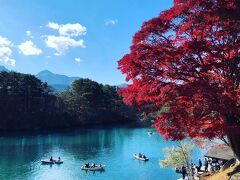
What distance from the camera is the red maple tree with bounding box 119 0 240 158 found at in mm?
12773

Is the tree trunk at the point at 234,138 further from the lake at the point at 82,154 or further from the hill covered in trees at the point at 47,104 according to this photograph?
the hill covered in trees at the point at 47,104

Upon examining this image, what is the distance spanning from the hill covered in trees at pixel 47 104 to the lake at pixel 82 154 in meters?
12.4

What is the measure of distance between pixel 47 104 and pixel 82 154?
53533mm

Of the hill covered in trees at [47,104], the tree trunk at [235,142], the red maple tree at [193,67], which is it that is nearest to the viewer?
the red maple tree at [193,67]

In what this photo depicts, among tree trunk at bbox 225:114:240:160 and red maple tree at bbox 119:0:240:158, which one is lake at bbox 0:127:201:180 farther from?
red maple tree at bbox 119:0:240:158

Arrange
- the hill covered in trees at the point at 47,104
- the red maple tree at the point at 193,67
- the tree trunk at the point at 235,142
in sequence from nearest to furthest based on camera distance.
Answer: the red maple tree at the point at 193,67, the tree trunk at the point at 235,142, the hill covered in trees at the point at 47,104

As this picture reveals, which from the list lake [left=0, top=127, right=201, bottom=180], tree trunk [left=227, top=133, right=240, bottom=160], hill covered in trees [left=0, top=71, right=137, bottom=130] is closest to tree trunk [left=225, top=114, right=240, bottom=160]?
tree trunk [left=227, top=133, right=240, bottom=160]

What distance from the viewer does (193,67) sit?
1312 centimetres

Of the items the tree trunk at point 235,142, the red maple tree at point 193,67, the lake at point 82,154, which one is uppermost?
the red maple tree at point 193,67

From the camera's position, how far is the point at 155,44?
43.9 ft

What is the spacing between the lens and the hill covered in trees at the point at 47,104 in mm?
108875

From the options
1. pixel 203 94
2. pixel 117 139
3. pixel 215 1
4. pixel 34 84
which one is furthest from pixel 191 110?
pixel 34 84

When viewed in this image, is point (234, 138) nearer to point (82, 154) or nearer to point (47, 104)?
point (82, 154)

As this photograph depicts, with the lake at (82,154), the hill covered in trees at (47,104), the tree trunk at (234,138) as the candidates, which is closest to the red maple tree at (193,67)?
the tree trunk at (234,138)
